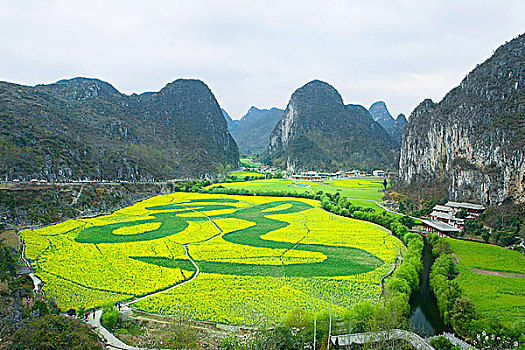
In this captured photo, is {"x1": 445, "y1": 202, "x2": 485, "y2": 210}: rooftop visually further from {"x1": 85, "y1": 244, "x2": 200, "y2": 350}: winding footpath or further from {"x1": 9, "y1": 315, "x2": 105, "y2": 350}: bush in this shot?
{"x1": 9, "y1": 315, "x2": 105, "y2": 350}: bush

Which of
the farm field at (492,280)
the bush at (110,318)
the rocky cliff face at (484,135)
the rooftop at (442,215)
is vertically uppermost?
the rocky cliff face at (484,135)

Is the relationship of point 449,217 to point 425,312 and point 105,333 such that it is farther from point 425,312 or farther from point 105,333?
point 105,333

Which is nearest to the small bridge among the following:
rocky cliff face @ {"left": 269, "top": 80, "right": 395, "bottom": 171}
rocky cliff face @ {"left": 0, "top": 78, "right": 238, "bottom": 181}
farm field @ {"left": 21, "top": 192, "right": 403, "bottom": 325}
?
farm field @ {"left": 21, "top": 192, "right": 403, "bottom": 325}

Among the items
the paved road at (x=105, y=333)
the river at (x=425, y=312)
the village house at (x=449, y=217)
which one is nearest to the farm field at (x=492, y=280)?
the river at (x=425, y=312)

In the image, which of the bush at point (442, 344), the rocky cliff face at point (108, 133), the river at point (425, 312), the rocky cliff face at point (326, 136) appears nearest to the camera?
the bush at point (442, 344)

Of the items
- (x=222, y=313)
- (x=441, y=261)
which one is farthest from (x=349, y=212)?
(x=222, y=313)

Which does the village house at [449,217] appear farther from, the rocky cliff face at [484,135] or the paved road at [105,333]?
the paved road at [105,333]

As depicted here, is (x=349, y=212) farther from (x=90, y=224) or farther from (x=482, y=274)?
(x=90, y=224)
